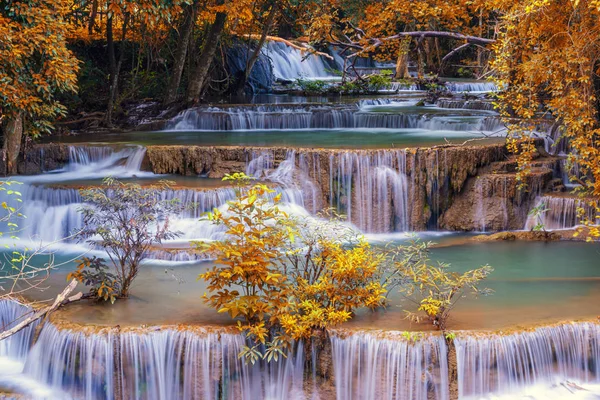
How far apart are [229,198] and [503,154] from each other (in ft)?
16.2

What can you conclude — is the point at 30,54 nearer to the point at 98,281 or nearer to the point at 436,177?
the point at 98,281

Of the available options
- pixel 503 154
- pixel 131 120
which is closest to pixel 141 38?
pixel 131 120

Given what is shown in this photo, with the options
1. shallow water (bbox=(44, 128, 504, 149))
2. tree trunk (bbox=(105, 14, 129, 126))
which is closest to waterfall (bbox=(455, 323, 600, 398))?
shallow water (bbox=(44, 128, 504, 149))

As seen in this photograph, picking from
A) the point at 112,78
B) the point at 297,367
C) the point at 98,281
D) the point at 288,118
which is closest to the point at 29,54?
the point at 98,281

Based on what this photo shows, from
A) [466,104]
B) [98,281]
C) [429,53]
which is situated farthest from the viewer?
[429,53]

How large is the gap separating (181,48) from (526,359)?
1422 cm

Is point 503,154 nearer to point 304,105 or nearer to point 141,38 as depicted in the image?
point 304,105

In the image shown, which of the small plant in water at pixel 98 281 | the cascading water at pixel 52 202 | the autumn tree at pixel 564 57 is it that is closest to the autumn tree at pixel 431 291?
the autumn tree at pixel 564 57

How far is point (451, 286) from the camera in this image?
8188mm

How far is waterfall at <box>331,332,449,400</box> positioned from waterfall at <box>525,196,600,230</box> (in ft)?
19.3

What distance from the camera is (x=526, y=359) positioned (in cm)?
767

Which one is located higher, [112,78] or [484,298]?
[112,78]

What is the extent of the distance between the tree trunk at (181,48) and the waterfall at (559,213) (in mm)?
9611

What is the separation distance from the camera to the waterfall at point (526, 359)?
7543mm
